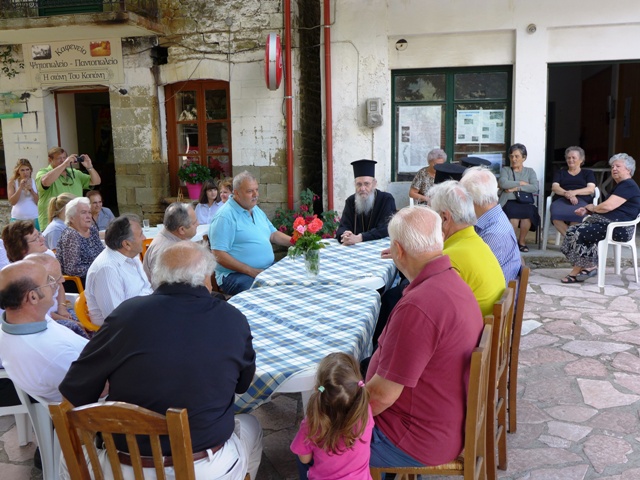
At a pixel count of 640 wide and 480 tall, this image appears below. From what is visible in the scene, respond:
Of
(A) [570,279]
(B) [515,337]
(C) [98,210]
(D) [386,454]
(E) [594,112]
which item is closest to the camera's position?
(D) [386,454]

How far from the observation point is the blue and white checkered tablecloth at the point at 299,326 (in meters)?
2.52

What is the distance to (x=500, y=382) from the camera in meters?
3.16

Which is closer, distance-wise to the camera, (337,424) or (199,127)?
(337,424)

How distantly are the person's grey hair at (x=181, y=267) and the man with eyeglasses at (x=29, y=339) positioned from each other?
0.59m

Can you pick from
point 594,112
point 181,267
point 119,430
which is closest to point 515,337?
point 181,267

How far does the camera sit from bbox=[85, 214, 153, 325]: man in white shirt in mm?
3586

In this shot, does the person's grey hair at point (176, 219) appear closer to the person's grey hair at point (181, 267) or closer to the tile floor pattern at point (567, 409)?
the tile floor pattern at point (567, 409)

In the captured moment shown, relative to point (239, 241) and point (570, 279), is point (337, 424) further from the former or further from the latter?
point (570, 279)

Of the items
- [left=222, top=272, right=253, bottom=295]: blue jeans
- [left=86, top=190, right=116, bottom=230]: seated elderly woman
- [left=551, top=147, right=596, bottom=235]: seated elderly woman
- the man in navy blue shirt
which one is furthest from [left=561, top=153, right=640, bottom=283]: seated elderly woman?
the man in navy blue shirt

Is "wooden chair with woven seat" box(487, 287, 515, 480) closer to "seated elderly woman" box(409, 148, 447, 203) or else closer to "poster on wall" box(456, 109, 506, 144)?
"seated elderly woman" box(409, 148, 447, 203)

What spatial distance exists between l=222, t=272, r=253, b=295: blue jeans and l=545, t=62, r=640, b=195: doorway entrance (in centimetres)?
737

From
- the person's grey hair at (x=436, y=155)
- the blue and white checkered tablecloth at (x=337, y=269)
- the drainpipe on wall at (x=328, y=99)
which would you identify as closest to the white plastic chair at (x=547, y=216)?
the person's grey hair at (x=436, y=155)

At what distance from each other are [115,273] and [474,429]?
2.27m

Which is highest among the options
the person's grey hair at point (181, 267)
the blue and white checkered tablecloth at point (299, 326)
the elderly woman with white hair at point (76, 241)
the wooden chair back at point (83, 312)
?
the person's grey hair at point (181, 267)
